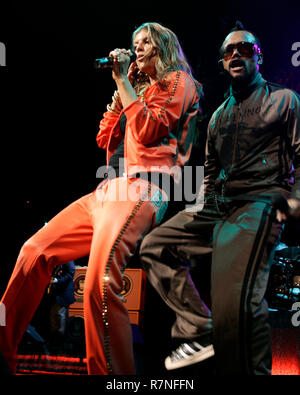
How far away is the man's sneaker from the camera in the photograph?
5.30 ft

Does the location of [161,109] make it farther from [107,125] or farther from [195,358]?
[195,358]

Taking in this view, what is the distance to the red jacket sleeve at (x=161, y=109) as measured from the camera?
175 cm

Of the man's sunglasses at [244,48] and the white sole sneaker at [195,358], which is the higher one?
the man's sunglasses at [244,48]

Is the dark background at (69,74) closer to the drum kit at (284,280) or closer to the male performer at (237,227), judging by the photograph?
the male performer at (237,227)

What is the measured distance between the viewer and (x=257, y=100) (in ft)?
5.89

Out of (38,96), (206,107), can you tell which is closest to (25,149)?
(38,96)

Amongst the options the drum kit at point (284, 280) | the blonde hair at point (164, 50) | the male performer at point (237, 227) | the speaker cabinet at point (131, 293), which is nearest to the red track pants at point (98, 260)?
the male performer at point (237, 227)

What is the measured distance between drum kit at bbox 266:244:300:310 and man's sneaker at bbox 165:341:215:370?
1.85m

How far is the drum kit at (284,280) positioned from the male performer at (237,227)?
179 cm

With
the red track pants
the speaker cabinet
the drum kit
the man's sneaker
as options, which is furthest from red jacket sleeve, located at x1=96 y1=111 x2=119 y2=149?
the drum kit

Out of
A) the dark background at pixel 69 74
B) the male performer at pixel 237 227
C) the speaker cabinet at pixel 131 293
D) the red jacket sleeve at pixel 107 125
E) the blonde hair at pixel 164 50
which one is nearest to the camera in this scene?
the male performer at pixel 237 227

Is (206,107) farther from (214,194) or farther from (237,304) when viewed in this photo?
(237,304)
